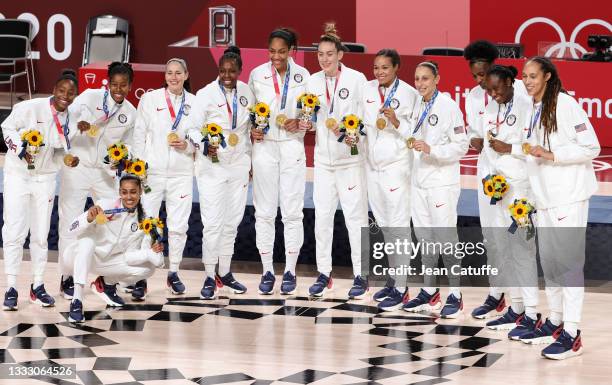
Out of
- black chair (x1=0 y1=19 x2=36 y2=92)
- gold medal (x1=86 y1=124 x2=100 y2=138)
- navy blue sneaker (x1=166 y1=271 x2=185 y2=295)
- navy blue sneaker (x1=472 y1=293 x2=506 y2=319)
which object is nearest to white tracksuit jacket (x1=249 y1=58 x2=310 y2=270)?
navy blue sneaker (x1=166 y1=271 x2=185 y2=295)

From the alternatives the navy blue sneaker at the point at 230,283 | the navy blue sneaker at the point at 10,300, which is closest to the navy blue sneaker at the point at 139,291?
the navy blue sneaker at the point at 230,283

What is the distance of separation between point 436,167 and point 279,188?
1.35 metres

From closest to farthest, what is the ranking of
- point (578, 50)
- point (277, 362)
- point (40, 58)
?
point (277, 362), point (578, 50), point (40, 58)

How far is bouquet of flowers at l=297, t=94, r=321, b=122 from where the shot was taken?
28.0 feet

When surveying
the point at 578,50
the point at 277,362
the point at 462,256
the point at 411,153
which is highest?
the point at 578,50

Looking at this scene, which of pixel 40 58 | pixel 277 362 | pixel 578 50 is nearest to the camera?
pixel 277 362

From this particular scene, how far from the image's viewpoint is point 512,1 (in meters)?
16.0

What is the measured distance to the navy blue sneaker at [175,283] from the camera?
A: 9.02 meters

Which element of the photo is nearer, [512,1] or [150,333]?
[150,333]

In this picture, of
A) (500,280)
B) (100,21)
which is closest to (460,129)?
(500,280)

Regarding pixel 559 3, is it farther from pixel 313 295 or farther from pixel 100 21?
pixel 313 295

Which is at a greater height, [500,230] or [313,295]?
[500,230]

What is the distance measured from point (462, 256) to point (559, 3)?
8.16 m

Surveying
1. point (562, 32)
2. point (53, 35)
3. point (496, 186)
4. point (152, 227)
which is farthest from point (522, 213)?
point (53, 35)
